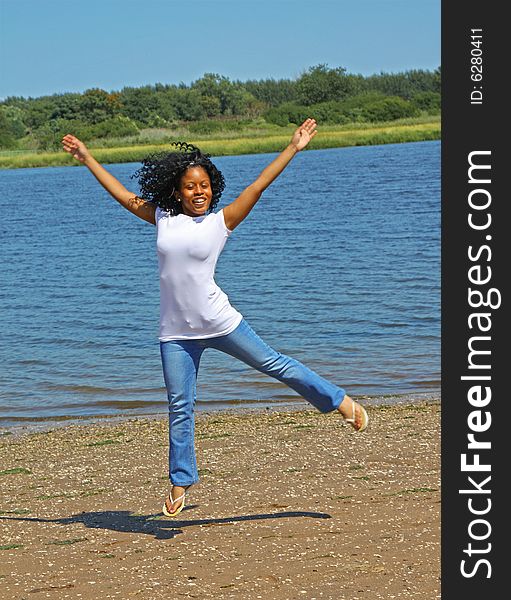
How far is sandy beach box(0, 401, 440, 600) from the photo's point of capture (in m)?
5.99

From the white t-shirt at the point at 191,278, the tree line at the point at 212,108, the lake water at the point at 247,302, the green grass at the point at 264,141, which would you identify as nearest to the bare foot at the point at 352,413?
the white t-shirt at the point at 191,278

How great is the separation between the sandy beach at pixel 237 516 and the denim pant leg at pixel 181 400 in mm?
417

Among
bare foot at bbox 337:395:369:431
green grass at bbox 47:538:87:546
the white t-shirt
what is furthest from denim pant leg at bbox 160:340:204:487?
bare foot at bbox 337:395:369:431

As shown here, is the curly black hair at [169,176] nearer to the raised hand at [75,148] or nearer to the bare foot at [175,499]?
the raised hand at [75,148]

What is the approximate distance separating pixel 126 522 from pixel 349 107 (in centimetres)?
10975

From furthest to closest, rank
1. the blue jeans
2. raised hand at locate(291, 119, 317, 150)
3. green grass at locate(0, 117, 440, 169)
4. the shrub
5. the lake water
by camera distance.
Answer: the shrub
green grass at locate(0, 117, 440, 169)
the lake water
raised hand at locate(291, 119, 317, 150)
the blue jeans

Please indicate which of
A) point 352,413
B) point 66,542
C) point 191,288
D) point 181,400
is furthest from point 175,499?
point 191,288

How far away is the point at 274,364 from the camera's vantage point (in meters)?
6.80

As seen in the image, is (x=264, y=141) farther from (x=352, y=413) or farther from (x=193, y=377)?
(x=193, y=377)

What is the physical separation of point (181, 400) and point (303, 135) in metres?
1.70

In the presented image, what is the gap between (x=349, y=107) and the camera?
11481 centimetres

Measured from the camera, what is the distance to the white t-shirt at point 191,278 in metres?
6.50

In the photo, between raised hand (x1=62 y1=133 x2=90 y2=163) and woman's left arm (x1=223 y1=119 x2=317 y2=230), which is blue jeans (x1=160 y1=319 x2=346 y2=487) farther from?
raised hand (x1=62 y1=133 x2=90 y2=163)

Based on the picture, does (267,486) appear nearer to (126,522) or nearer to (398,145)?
(126,522)
